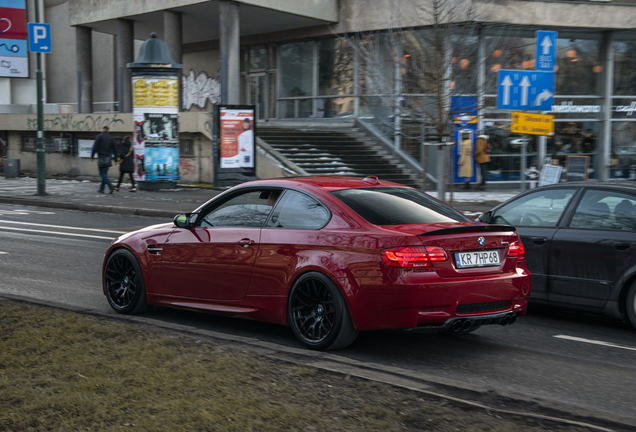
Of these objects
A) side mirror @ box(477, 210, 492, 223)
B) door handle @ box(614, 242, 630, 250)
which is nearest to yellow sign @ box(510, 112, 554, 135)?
side mirror @ box(477, 210, 492, 223)

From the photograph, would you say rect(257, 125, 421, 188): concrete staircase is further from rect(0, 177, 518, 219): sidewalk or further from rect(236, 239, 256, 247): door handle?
rect(236, 239, 256, 247): door handle

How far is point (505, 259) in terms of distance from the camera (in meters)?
5.87

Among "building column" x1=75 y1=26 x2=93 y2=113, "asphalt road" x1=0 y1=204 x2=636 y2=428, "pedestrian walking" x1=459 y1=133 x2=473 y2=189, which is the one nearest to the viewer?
"asphalt road" x1=0 y1=204 x2=636 y2=428

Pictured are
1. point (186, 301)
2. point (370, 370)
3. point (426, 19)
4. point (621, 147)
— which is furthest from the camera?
point (621, 147)

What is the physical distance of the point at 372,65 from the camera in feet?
67.5

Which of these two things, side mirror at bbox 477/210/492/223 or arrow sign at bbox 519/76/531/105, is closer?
side mirror at bbox 477/210/492/223

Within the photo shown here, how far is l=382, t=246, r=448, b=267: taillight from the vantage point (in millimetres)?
5328

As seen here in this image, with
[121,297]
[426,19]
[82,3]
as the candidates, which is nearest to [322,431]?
[121,297]

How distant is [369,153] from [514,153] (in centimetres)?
510

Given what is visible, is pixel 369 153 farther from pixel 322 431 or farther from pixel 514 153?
pixel 322 431

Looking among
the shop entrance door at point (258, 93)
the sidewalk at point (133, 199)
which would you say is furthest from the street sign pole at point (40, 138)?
the shop entrance door at point (258, 93)

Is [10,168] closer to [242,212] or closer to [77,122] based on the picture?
[77,122]

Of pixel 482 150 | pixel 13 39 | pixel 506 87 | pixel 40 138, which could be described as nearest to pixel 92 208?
pixel 40 138

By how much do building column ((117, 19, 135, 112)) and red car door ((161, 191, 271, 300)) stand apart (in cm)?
2665
